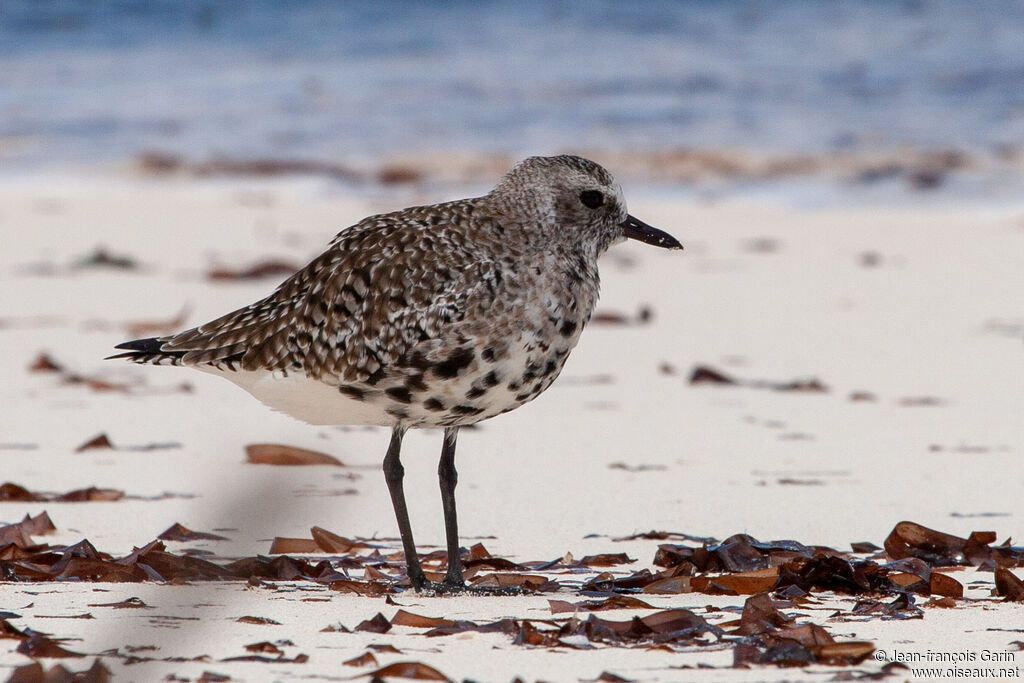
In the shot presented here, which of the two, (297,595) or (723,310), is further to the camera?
(723,310)

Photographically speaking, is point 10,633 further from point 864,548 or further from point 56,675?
point 864,548

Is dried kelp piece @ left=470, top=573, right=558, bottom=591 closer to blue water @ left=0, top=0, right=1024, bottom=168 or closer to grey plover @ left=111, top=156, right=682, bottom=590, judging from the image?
grey plover @ left=111, top=156, right=682, bottom=590

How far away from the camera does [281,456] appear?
5.62 meters

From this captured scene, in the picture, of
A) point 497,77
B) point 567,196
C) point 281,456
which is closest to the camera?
point 567,196

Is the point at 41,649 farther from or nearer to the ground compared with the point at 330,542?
nearer to the ground

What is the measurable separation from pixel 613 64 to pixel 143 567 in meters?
18.1

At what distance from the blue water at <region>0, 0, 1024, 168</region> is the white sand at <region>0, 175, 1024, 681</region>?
6582 millimetres

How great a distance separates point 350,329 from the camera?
4156 mm

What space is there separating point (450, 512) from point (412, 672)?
1190 mm

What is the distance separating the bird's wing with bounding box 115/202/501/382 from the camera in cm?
406

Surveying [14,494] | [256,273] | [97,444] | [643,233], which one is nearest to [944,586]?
[643,233]

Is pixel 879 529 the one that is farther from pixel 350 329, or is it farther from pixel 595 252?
pixel 350 329

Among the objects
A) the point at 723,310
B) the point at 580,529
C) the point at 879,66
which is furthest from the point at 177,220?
the point at 879,66

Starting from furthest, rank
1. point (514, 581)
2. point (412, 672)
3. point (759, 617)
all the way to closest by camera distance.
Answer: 1. point (514, 581)
2. point (759, 617)
3. point (412, 672)
